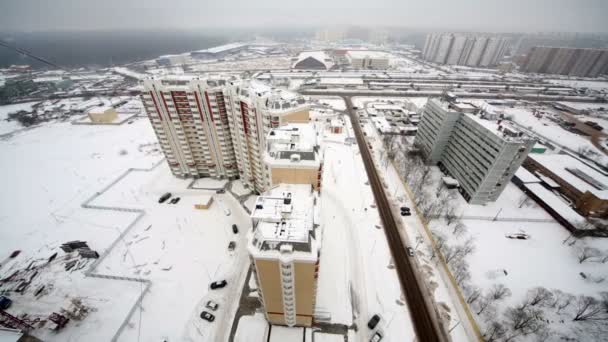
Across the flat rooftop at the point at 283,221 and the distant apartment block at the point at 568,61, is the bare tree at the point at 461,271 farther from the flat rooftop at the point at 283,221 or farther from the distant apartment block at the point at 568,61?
the distant apartment block at the point at 568,61

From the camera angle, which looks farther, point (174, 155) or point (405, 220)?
point (174, 155)

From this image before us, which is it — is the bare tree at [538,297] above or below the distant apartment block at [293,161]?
below

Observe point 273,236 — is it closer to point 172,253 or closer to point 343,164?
point 172,253

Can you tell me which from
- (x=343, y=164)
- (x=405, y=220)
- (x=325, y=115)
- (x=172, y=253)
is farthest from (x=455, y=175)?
(x=172, y=253)

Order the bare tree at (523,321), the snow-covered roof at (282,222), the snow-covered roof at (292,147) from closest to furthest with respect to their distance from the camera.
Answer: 1. the snow-covered roof at (282,222)
2. the snow-covered roof at (292,147)
3. the bare tree at (523,321)

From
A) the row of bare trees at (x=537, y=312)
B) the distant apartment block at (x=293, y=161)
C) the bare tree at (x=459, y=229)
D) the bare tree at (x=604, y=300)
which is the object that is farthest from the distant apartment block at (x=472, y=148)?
the distant apartment block at (x=293, y=161)

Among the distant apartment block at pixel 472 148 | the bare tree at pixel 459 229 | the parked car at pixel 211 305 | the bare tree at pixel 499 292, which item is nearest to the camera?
the parked car at pixel 211 305

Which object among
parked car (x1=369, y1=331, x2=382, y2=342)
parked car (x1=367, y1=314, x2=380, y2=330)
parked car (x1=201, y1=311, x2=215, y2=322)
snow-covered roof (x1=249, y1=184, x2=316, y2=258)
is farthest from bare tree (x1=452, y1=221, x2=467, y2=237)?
parked car (x1=201, y1=311, x2=215, y2=322)
